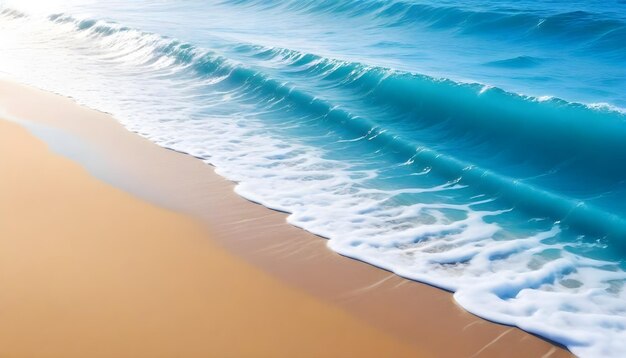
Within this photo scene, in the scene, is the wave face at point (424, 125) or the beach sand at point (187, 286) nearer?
the beach sand at point (187, 286)

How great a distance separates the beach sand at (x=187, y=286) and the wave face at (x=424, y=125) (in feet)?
0.82

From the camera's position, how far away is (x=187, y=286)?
4.03 metres

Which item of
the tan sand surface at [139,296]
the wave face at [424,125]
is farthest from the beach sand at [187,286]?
the wave face at [424,125]

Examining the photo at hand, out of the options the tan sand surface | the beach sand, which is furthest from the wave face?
the tan sand surface

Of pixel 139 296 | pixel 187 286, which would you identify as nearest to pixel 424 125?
pixel 187 286

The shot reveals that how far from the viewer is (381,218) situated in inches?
203

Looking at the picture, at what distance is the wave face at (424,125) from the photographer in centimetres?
444

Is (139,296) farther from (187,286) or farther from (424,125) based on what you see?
(424,125)

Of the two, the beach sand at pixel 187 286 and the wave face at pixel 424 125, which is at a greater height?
the wave face at pixel 424 125

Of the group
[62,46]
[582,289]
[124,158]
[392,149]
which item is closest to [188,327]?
[582,289]

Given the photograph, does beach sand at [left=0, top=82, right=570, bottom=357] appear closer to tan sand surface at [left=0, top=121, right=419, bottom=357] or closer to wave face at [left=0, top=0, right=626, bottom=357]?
→ tan sand surface at [left=0, top=121, right=419, bottom=357]

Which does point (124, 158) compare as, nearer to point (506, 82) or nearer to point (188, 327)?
point (188, 327)

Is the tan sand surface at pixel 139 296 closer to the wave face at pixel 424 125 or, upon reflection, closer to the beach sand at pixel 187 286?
the beach sand at pixel 187 286

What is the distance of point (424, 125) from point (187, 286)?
4.71m
